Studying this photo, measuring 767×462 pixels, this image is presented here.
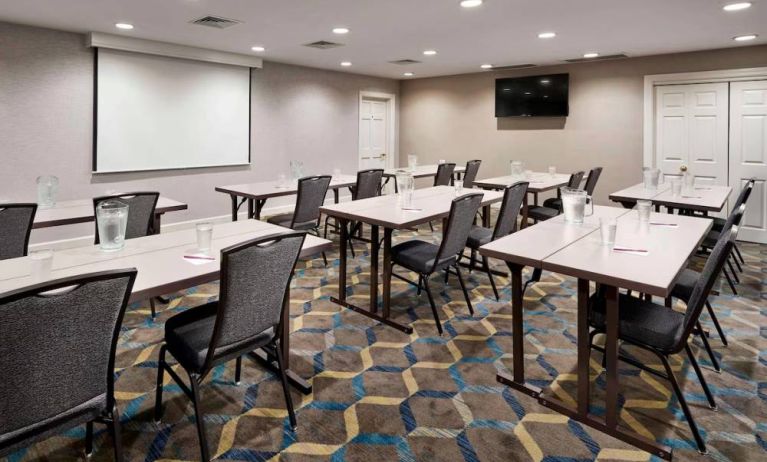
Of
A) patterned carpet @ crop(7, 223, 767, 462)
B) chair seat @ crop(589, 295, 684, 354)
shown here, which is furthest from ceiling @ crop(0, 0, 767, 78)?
chair seat @ crop(589, 295, 684, 354)

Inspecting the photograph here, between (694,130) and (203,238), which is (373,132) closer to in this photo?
(694,130)

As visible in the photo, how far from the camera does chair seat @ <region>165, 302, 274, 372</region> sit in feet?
5.70

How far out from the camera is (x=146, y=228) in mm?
3035

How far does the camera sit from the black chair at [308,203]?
4.02m

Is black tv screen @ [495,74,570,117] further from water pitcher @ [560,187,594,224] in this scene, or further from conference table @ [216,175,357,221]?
water pitcher @ [560,187,594,224]

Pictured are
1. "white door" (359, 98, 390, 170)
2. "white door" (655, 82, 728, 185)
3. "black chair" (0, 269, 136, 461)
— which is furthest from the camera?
"white door" (359, 98, 390, 170)

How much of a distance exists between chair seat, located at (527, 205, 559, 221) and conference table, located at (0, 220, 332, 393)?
129 inches

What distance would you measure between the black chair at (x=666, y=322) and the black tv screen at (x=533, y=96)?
5.49 meters

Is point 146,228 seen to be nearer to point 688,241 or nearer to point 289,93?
point 688,241

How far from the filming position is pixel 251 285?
1705 millimetres

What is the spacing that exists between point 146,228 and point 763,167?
6.56 meters

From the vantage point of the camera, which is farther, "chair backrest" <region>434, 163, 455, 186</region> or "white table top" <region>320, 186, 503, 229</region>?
"chair backrest" <region>434, 163, 455, 186</region>

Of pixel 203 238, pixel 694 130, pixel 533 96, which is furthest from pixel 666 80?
pixel 203 238

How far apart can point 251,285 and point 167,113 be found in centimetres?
491
